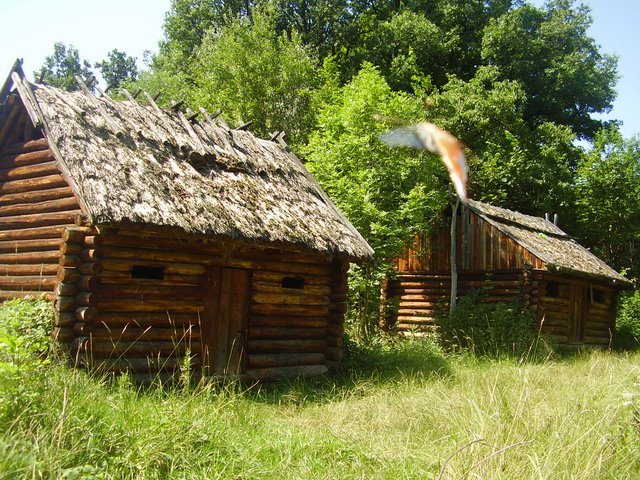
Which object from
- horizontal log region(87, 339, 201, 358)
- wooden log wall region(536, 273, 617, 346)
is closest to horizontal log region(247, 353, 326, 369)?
horizontal log region(87, 339, 201, 358)

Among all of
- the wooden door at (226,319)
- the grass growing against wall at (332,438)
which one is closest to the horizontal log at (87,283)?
the grass growing against wall at (332,438)

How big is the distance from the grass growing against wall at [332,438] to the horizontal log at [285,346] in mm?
2843

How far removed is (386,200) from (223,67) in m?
12.3

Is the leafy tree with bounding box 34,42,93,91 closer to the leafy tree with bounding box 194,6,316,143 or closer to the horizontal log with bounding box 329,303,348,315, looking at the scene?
the leafy tree with bounding box 194,6,316,143

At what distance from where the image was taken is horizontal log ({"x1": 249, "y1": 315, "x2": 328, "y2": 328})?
9.51m

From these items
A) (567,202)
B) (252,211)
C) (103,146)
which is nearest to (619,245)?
(567,202)

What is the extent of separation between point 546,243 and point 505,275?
9.10 feet

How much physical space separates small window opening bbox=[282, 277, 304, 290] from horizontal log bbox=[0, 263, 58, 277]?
12.2ft

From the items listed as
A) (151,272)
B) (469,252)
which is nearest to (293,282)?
(151,272)

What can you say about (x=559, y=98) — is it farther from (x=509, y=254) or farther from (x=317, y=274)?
(x=317, y=274)

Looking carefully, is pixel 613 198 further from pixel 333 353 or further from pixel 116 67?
pixel 116 67

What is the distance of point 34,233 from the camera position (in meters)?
8.61

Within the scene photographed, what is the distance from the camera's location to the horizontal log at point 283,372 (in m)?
9.25

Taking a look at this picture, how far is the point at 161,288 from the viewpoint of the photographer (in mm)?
8297
